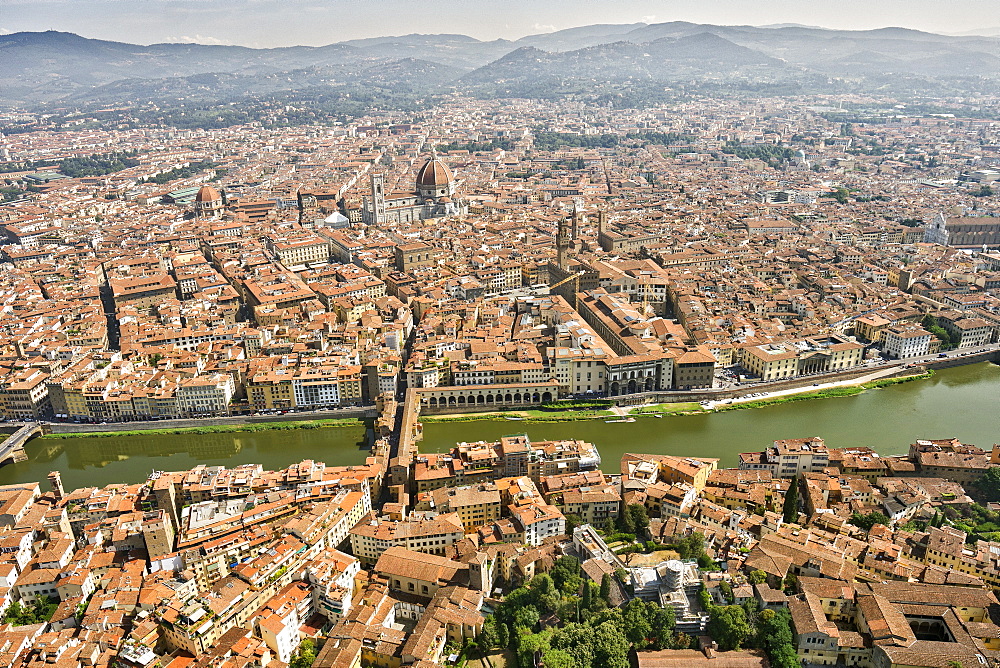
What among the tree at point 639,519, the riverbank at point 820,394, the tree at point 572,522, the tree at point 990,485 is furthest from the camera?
the riverbank at point 820,394

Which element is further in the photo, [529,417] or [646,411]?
[646,411]

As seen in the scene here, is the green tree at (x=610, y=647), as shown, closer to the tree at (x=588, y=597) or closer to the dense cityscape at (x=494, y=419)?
the dense cityscape at (x=494, y=419)

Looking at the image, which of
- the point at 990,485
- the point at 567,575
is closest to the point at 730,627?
the point at 567,575

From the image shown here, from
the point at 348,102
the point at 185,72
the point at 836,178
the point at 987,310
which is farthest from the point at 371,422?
the point at 185,72

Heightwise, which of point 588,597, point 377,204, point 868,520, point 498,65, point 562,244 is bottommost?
point 868,520

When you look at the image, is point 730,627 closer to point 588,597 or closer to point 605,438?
point 588,597

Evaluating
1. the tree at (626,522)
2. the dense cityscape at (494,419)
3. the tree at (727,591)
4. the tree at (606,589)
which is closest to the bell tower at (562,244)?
the dense cityscape at (494,419)
